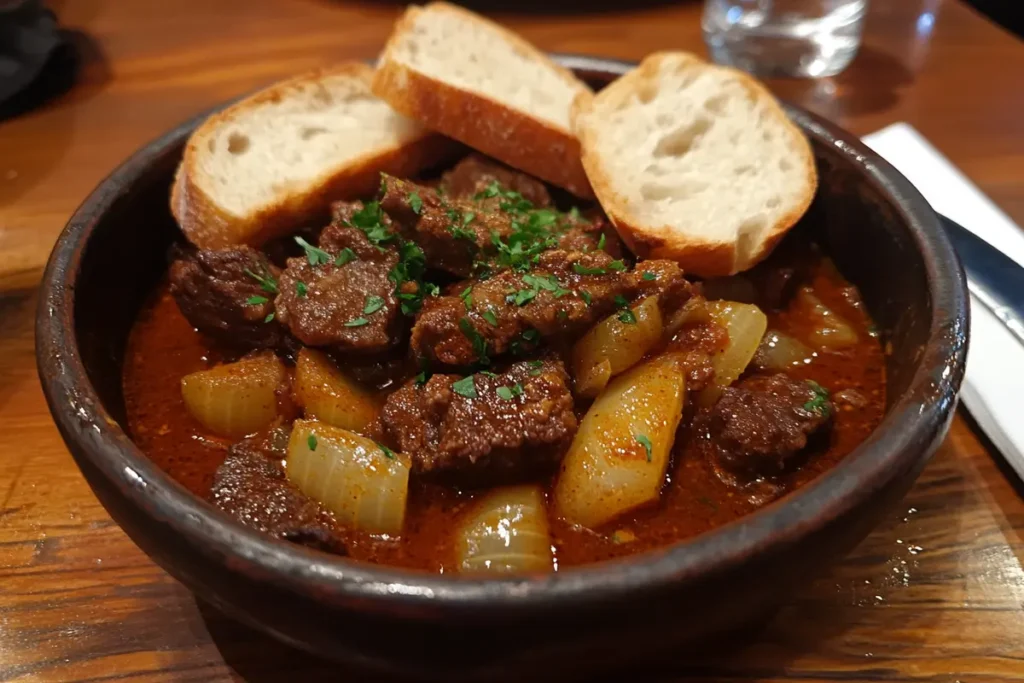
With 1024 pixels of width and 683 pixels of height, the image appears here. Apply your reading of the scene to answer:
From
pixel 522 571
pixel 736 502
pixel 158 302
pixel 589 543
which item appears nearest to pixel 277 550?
pixel 522 571

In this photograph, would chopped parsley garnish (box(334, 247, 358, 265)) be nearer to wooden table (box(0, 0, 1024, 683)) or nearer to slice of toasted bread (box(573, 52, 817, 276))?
slice of toasted bread (box(573, 52, 817, 276))

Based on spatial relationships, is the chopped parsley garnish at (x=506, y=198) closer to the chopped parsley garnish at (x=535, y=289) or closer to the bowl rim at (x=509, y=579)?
the chopped parsley garnish at (x=535, y=289)

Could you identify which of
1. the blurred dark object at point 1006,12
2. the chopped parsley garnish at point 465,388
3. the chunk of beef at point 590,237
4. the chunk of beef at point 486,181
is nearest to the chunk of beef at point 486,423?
the chopped parsley garnish at point 465,388

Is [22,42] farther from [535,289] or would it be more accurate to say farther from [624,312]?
[624,312]

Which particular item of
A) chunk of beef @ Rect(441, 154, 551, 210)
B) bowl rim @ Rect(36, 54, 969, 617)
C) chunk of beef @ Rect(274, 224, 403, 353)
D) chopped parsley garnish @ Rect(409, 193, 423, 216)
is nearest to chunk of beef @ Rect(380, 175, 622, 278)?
chopped parsley garnish @ Rect(409, 193, 423, 216)

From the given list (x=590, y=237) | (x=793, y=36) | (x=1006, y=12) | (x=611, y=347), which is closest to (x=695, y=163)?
(x=590, y=237)

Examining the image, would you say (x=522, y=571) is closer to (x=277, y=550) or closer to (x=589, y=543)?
(x=589, y=543)
